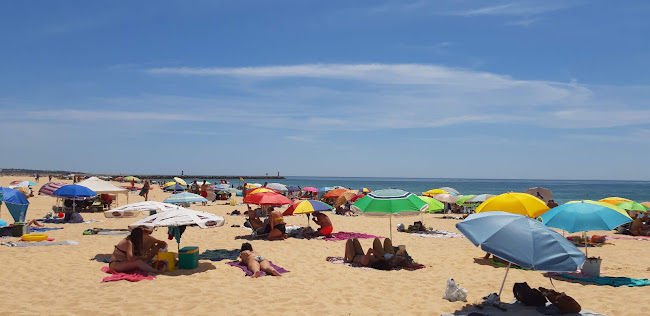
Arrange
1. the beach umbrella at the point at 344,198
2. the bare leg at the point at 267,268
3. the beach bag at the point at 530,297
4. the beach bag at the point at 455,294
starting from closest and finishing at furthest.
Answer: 1. the beach bag at the point at 530,297
2. the beach bag at the point at 455,294
3. the bare leg at the point at 267,268
4. the beach umbrella at the point at 344,198

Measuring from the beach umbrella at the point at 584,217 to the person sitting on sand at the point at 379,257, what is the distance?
→ 117 inches

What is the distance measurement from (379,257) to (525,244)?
13.5 feet

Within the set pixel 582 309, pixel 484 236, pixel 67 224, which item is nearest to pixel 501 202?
pixel 582 309

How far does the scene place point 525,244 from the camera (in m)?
5.48

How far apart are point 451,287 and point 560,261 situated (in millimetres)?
1820

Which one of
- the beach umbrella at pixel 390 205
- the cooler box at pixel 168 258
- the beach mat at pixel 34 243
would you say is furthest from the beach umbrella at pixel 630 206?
the beach mat at pixel 34 243

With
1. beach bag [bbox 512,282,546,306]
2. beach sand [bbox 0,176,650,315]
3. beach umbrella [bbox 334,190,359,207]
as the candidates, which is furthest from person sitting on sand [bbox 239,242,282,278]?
beach umbrella [bbox 334,190,359,207]

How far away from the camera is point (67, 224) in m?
15.6

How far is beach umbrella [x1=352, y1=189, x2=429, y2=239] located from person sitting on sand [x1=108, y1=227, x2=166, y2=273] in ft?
14.6

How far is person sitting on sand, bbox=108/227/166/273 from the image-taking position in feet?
26.1

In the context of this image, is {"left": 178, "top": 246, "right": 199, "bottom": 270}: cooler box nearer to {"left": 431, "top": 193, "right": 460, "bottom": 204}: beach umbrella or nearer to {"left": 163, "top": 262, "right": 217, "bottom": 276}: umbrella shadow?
{"left": 163, "top": 262, "right": 217, "bottom": 276}: umbrella shadow

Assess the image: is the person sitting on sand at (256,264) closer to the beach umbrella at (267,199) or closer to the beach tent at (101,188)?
the beach umbrella at (267,199)

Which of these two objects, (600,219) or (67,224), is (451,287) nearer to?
(600,219)

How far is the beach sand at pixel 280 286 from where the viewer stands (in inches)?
244
